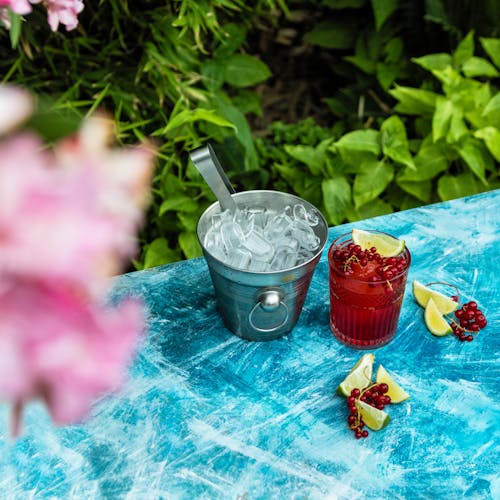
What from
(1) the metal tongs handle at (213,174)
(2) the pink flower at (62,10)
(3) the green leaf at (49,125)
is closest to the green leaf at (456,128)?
(1) the metal tongs handle at (213,174)

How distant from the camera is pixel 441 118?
1.95 meters

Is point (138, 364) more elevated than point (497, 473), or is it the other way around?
point (138, 364)

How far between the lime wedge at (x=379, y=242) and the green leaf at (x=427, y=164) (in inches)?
35.5

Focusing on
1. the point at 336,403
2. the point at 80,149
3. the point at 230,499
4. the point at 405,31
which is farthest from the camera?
the point at 405,31

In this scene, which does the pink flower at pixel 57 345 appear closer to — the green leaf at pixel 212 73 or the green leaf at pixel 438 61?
the green leaf at pixel 212 73

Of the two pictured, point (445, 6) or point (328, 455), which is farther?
point (445, 6)

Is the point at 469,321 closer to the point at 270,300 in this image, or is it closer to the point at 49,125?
the point at 270,300

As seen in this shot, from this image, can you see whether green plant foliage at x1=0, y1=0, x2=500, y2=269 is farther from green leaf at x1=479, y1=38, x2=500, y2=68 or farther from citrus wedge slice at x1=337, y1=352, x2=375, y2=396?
citrus wedge slice at x1=337, y1=352, x2=375, y2=396

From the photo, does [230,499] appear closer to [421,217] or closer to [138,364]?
[138,364]

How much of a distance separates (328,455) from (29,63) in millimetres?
1516

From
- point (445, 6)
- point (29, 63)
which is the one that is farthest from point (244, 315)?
point (445, 6)

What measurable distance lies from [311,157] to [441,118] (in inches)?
16.2

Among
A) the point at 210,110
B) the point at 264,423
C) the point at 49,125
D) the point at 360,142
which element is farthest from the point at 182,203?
the point at 49,125

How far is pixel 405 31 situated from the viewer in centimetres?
265
